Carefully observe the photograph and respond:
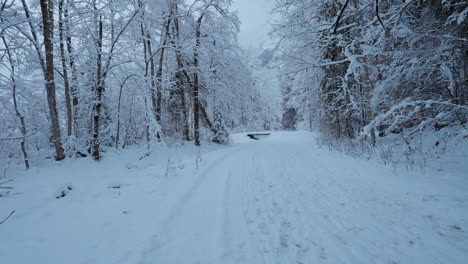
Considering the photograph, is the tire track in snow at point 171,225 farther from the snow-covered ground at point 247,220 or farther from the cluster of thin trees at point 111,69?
the cluster of thin trees at point 111,69

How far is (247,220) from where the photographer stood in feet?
9.32

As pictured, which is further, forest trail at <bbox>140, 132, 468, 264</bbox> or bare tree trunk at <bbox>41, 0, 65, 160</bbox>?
bare tree trunk at <bbox>41, 0, 65, 160</bbox>

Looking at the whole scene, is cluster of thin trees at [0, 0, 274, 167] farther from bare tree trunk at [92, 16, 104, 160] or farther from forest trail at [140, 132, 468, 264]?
forest trail at [140, 132, 468, 264]

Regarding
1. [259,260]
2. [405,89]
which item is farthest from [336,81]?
[259,260]

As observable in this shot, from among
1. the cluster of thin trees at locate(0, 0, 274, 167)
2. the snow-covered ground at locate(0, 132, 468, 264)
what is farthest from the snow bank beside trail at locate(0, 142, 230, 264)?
the cluster of thin trees at locate(0, 0, 274, 167)

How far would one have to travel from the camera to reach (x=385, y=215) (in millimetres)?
2646

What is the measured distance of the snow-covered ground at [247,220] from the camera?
80.8 inches

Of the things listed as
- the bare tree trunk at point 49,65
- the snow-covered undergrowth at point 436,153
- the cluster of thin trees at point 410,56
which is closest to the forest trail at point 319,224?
the snow-covered undergrowth at point 436,153

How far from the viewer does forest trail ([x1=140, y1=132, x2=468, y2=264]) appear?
201 centimetres

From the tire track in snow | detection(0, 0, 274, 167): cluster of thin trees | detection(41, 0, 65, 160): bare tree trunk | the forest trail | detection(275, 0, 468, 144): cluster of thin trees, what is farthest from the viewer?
detection(0, 0, 274, 167): cluster of thin trees

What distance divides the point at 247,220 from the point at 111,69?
836cm

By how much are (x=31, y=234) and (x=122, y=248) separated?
1343 mm

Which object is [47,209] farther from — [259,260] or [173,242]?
[259,260]

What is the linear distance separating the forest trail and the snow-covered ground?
0.04 ft
